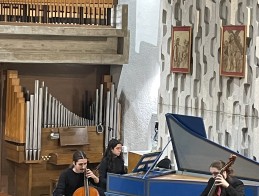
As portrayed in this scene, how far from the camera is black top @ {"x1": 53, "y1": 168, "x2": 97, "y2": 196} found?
30.5 feet

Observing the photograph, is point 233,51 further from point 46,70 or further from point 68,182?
point 46,70

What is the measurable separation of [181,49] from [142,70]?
6.19 feet

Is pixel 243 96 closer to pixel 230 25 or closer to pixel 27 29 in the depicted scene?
pixel 230 25

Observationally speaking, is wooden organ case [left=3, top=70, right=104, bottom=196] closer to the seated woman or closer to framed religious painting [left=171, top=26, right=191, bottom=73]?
the seated woman

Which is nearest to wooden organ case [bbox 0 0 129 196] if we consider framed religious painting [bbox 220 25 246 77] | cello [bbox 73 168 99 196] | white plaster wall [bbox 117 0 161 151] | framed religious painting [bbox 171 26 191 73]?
white plaster wall [bbox 117 0 161 151]

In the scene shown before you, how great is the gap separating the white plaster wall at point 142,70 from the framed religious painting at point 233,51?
255 cm

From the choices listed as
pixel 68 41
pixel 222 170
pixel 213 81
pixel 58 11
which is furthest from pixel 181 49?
pixel 222 170

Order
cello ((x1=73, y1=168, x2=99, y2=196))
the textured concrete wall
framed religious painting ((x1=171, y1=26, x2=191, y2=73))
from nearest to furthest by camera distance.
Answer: cello ((x1=73, y1=168, x2=99, y2=196)) → the textured concrete wall → framed religious painting ((x1=171, y1=26, x2=191, y2=73))

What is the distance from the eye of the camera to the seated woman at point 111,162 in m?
9.99

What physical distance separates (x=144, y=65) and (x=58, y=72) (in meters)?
1.49

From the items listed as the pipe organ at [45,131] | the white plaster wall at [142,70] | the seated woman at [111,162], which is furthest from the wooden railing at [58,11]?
the seated woman at [111,162]

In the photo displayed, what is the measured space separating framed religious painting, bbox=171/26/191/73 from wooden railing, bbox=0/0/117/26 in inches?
76.0

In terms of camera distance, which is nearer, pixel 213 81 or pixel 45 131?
pixel 213 81

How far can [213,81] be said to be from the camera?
10.3 m
